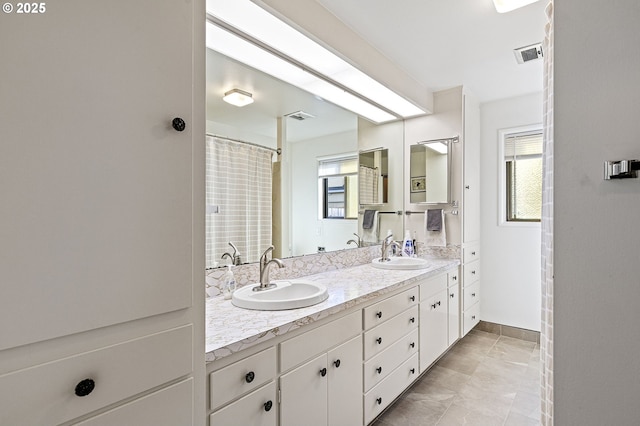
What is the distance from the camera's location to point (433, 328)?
2422 millimetres

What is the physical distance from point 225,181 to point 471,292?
2746mm

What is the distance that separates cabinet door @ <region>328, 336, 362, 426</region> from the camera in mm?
1438

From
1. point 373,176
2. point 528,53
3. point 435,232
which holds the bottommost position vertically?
point 435,232

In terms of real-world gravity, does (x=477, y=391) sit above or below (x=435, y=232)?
below

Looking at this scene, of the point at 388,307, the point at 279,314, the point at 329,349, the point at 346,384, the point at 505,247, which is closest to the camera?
the point at 279,314

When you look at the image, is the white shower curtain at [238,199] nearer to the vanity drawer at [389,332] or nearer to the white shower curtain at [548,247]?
the vanity drawer at [389,332]

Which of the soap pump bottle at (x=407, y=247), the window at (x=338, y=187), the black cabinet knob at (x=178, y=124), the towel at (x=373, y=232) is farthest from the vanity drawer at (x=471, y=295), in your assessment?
the black cabinet knob at (x=178, y=124)

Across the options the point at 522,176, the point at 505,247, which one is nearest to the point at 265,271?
the point at 505,247

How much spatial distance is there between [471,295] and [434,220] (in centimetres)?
91

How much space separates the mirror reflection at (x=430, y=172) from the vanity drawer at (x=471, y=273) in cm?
73

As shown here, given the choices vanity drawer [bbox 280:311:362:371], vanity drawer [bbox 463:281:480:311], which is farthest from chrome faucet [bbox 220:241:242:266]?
vanity drawer [bbox 463:281:480:311]

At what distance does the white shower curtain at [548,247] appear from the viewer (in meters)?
1.05

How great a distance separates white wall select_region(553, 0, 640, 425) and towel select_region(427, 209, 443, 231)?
6.46ft

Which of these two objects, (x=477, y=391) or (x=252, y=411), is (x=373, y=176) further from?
(x=252, y=411)
